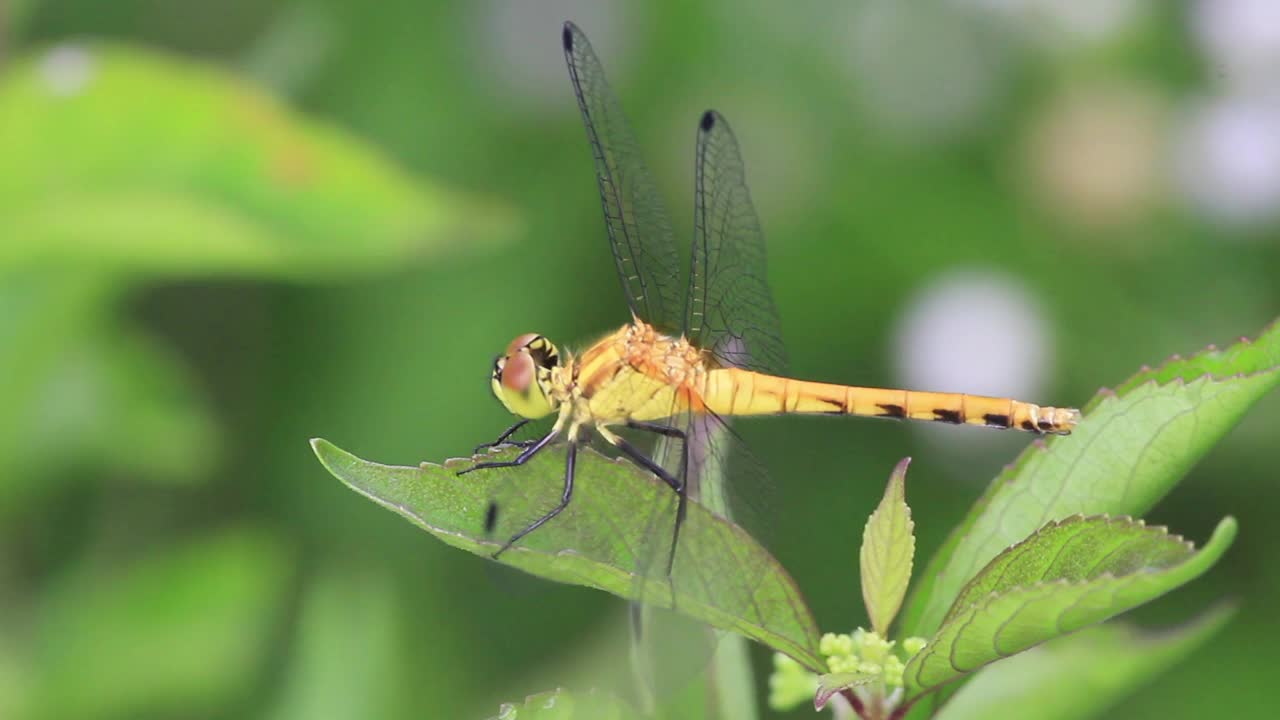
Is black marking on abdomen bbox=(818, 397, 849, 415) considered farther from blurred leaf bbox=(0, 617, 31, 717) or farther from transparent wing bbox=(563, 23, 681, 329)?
blurred leaf bbox=(0, 617, 31, 717)

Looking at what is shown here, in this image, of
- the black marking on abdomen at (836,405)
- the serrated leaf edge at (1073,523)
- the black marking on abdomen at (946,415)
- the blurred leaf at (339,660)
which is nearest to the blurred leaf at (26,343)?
the blurred leaf at (339,660)

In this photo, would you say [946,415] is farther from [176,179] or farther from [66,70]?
[66,70]

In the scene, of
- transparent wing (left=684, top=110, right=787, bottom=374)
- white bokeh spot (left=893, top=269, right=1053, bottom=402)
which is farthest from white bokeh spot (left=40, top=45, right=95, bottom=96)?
white bokeh spot (left=893, top=269, right=1053, bottom=402)

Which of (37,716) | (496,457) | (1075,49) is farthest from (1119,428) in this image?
(1075,49)

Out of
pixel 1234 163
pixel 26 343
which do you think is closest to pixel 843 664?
pixel 26 343

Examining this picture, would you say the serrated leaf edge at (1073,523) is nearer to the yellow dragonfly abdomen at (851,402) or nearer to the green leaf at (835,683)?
the green leaf at (835,683)

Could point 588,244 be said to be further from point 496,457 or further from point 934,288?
point 496,457
